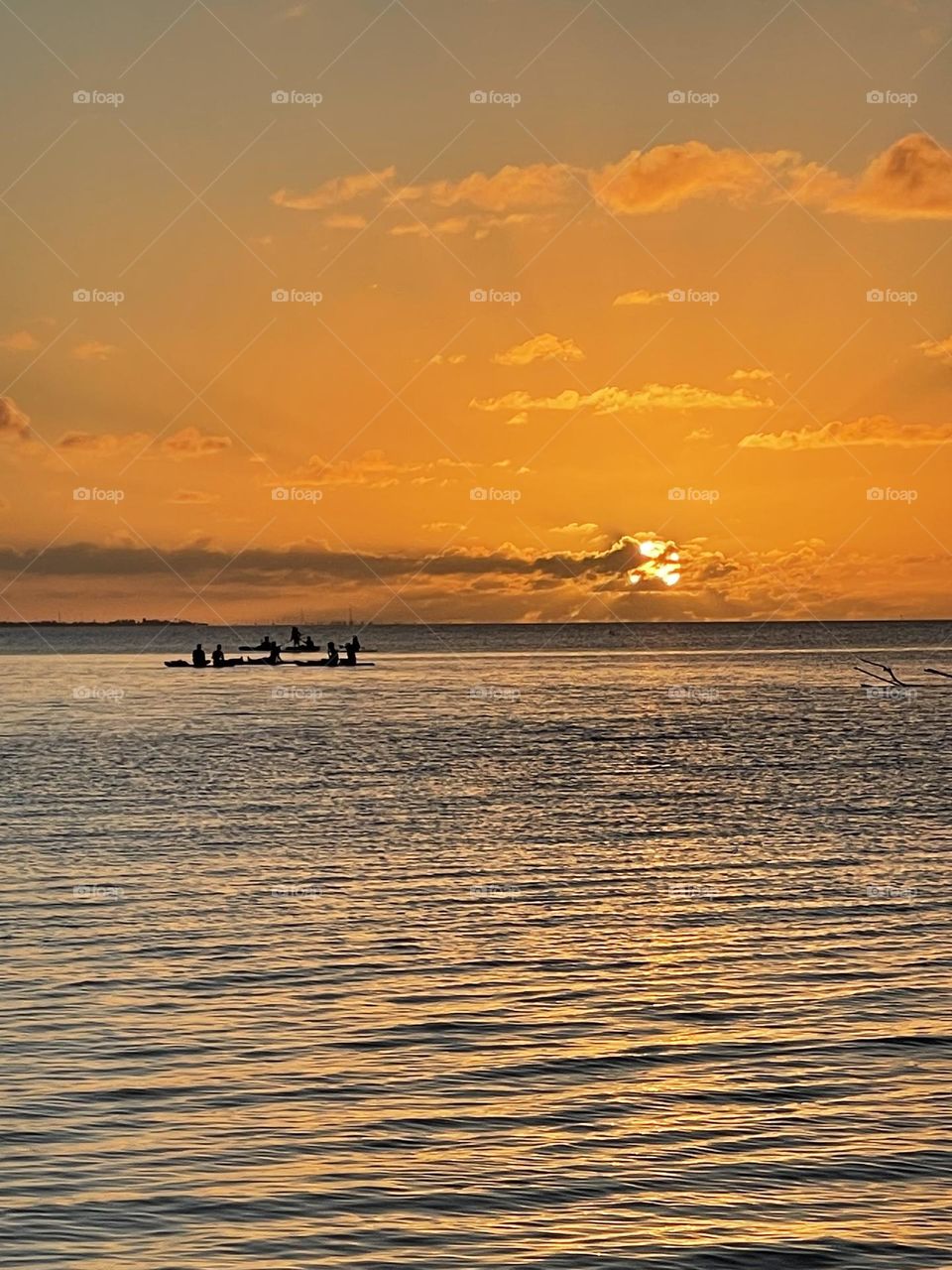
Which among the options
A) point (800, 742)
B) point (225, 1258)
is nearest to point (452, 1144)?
point (225, 1258)

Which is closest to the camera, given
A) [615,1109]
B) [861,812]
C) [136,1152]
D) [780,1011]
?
[136,1152]

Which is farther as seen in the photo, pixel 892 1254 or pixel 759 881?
pixel 759 881

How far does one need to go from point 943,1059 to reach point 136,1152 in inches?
411

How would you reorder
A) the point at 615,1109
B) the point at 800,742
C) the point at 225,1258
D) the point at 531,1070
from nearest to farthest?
the point at 225,1258, the point at 615,1109, the point at 531,1070, the point at 800,742

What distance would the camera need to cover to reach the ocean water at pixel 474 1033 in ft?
51.2

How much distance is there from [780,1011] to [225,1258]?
1131 centimetres

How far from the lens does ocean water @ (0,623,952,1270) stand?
1560 cm

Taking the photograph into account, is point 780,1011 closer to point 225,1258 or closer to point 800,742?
point 225,1258

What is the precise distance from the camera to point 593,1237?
49.9 feet

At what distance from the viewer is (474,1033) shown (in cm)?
2238

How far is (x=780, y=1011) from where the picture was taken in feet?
77.9

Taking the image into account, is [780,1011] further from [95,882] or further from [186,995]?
[95,882]

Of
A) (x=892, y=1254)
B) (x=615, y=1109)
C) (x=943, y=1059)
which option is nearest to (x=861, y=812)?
(x=943, y=1059)

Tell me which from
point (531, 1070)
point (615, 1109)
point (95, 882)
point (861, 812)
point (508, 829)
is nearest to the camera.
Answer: point (615, 1109)
